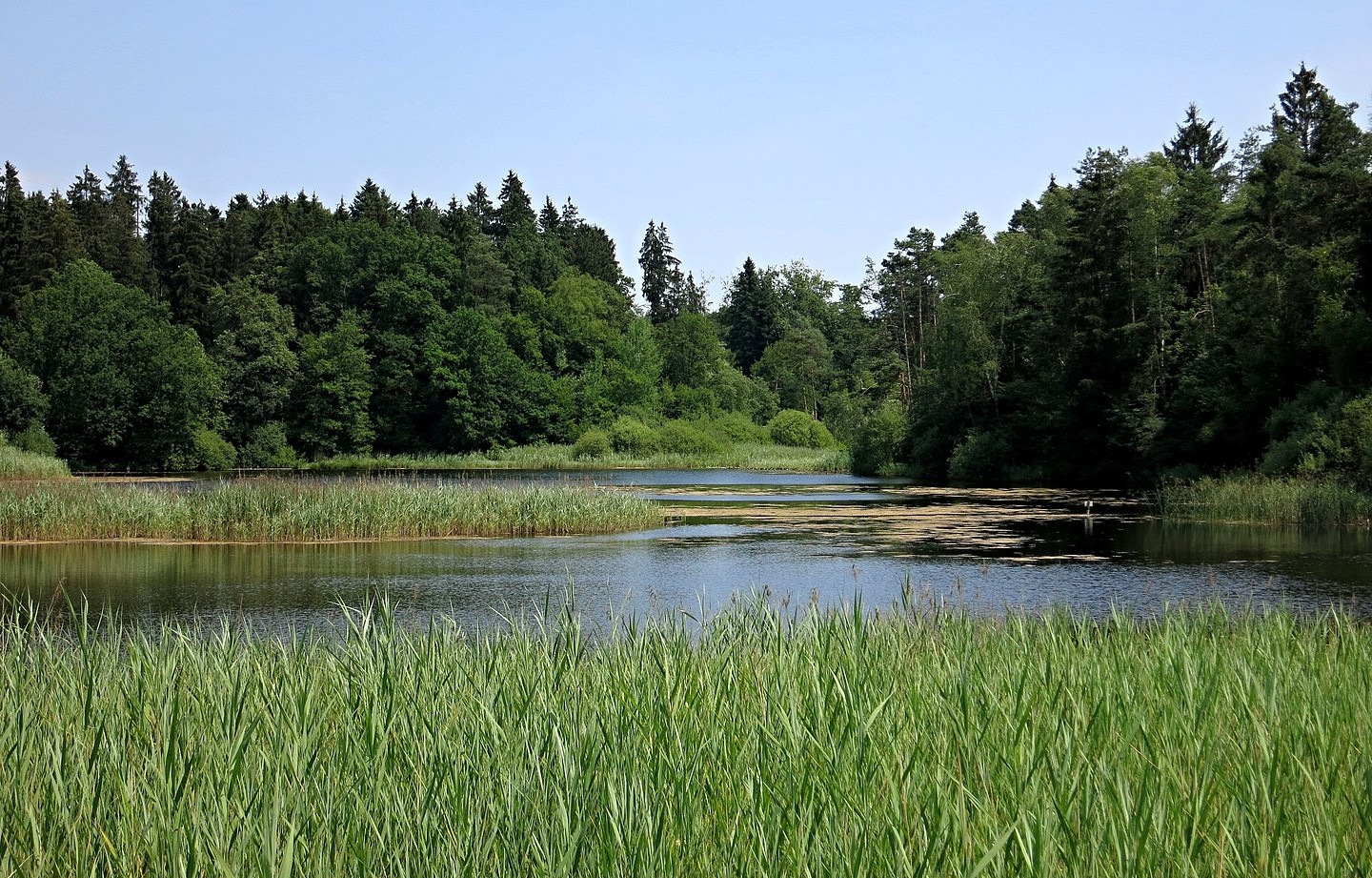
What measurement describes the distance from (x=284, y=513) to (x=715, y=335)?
63.5 metres

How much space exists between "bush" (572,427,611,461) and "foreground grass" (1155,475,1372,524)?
37845 millimetres

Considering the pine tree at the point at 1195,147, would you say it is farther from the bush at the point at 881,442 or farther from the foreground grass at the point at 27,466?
the foreground grass at the point at 27,466

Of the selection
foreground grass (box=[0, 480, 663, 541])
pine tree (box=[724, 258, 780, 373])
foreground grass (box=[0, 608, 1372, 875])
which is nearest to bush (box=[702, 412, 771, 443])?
pine tree (box=[724, 258, 780, 373])

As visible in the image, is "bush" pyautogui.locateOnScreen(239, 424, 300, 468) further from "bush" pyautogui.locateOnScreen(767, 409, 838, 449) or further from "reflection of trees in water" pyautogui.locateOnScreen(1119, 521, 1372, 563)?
"reflection of trees in water" pyautogui.locateOnScreen(1119, 521, 1372, 563)

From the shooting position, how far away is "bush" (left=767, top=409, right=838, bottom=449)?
71.8 m

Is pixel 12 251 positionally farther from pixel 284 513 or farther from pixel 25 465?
pixel 284 513

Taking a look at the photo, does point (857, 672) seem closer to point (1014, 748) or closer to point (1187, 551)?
point (1014, 748)

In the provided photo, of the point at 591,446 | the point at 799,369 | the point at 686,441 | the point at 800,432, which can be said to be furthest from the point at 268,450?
the point at 799,369

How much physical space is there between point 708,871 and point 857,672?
176 cm

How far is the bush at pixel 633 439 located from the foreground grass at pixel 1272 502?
3884cm

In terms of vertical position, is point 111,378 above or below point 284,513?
above

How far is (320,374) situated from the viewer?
59.8 meters

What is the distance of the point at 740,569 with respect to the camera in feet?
55.4

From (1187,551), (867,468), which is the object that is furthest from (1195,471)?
(867,468)
